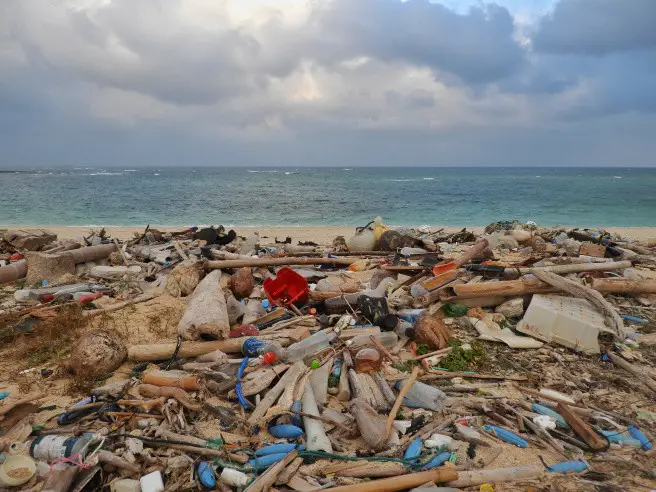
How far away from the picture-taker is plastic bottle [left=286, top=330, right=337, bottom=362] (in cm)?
554

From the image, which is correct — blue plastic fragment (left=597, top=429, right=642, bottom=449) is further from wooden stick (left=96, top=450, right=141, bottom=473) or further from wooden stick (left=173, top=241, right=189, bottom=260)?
wooden stick (left=173, top=241, right=189, bottom=260)

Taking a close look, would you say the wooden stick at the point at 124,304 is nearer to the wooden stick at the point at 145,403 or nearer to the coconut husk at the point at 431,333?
the wooden stick at the point at 145,403

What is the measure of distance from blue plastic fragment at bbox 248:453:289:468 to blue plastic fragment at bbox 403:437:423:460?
1144 mm

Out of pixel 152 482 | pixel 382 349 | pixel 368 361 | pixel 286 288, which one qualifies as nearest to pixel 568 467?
pixel 368 361

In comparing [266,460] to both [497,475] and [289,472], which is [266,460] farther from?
[497,475]

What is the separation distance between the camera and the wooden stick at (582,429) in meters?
3.93

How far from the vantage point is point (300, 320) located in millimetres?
6715

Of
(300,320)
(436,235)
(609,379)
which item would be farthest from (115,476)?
(436,235)

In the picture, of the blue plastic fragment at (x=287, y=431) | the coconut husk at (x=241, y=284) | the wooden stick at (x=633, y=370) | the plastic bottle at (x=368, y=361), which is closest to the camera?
→ the blue plastic fragment at (x=287, y=431)

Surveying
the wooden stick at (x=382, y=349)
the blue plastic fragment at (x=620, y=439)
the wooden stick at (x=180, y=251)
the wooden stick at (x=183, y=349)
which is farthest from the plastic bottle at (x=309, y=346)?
the wooden stick at (x=180, y=251)

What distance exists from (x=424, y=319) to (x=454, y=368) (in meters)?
0.95

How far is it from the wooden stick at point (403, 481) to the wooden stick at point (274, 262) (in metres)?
6.57

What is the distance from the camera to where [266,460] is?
146 inches

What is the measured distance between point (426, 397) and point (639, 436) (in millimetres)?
2115
